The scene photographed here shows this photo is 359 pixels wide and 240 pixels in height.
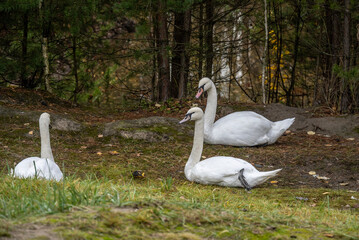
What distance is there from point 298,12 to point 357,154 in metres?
7.67

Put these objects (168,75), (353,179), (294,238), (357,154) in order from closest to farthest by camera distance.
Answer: (294,238) → (353,179) → (357,154) → (168,75)

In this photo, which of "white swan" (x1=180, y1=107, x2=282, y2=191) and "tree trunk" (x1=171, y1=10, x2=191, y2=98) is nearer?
"white swan" (x1=180, y1=107, x2=282, y2=191)

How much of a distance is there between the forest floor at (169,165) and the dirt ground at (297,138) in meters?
0.02

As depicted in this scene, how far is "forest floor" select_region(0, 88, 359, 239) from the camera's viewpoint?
288 centimetres

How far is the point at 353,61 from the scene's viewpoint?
1362 cm

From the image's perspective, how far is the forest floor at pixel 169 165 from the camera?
2881 mm

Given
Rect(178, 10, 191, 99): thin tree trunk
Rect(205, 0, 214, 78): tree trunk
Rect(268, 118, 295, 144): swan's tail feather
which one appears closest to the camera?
Rect(268, 118, 295, 144): swan's tail feather

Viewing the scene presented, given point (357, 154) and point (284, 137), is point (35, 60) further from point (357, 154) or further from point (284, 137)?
point (357, 154)

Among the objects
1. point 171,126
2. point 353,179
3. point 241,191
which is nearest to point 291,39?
point 171,126

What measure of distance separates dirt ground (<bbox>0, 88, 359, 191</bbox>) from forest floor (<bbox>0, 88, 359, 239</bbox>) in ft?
0.06

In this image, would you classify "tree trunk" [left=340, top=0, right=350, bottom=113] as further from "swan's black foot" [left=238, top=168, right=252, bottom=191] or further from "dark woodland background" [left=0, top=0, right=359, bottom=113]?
"swan's black foot" [left=238, top=168, right=252, bottom=191]

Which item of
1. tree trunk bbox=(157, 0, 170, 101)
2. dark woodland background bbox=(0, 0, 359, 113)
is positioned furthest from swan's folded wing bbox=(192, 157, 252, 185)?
tree trunk bbox=(157, 0, 170, 101)

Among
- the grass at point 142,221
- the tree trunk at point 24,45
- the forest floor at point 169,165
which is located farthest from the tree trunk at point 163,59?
the grass at point 142,221

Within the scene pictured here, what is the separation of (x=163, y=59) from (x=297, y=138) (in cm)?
456
